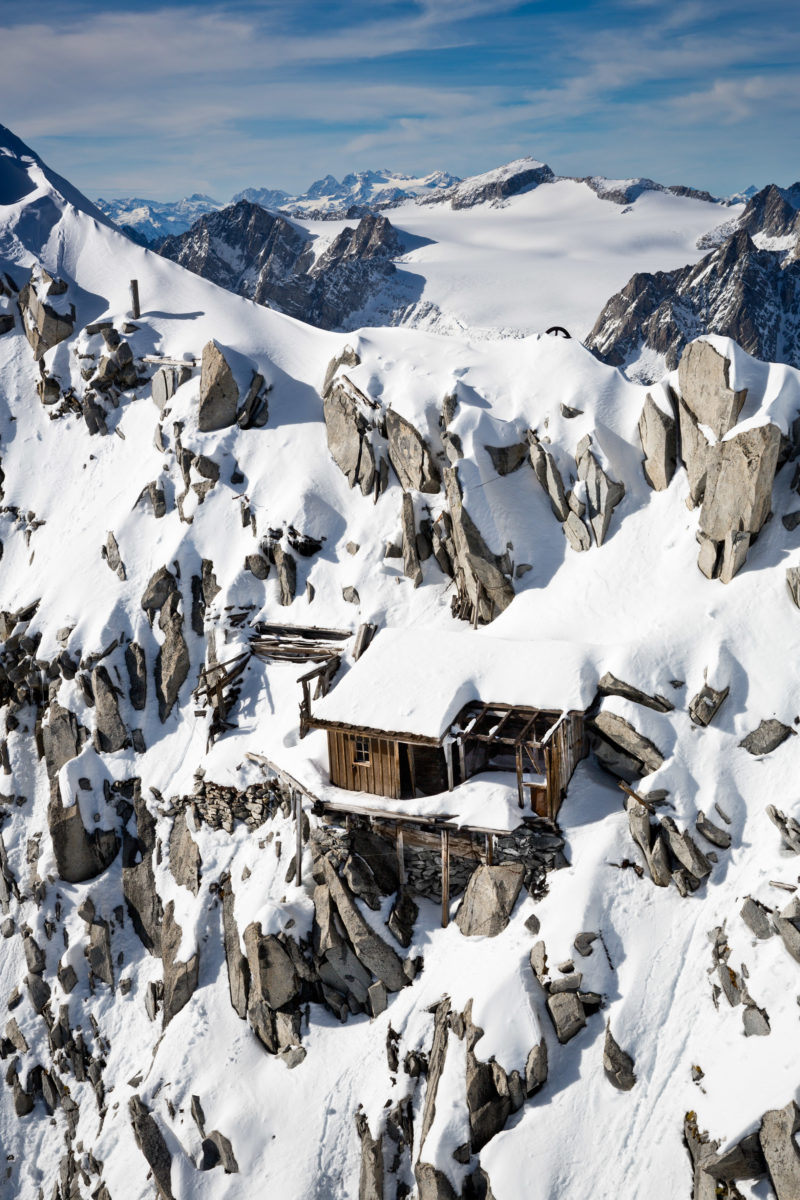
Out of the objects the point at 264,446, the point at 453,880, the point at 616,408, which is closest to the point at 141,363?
the point at 264,446

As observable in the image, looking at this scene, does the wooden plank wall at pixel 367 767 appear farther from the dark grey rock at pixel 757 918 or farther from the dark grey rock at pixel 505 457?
the dark grey rock at pixel 505 457

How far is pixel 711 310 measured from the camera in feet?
357

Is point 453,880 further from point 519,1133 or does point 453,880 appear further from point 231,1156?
point 231,1156

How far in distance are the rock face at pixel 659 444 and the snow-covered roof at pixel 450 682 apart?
342 inches

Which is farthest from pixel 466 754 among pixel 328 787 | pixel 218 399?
pixel 218 399

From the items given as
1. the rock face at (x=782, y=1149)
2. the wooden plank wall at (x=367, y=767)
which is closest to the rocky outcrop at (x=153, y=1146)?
the wooden plank wall at (x=367, y=767)

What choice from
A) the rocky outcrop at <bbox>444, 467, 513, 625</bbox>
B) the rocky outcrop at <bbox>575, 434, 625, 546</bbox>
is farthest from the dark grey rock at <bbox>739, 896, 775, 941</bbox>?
the rocky outcrop at <bbox>575, 434, 625, 546</bbox>

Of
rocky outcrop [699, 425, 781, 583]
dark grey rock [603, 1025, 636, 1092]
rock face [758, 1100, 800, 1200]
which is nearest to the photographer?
rock face [758, 1100, 800, 1200]

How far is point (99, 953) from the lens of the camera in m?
30.4

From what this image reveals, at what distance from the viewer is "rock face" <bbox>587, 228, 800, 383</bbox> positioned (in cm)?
10419

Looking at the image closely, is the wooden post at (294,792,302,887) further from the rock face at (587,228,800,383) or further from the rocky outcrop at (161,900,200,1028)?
the rock face at (587,228,800,383)

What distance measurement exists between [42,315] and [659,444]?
3671cm

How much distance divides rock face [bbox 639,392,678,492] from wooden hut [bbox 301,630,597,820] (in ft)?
29.1

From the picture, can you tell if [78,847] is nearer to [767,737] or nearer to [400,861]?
[400,861]
